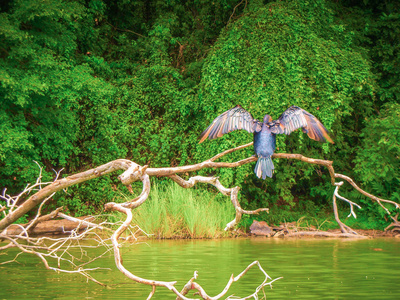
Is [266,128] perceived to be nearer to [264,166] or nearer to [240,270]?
[264,166]

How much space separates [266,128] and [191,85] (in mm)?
7470

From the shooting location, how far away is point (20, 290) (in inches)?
245

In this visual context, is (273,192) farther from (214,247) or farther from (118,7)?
(118,7)

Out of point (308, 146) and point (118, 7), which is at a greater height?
point (118, 7)

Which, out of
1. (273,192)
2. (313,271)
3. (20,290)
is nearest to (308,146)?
(273,192)

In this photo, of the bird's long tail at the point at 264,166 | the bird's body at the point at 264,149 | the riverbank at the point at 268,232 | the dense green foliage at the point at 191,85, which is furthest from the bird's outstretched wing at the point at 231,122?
the riverbank at the point at 268,232

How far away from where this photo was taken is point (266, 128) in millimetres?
7410

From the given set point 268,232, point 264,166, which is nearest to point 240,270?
point 264,166

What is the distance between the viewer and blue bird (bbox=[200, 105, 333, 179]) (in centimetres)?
692

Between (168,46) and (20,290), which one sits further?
(168,46)

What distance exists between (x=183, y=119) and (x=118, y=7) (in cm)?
374

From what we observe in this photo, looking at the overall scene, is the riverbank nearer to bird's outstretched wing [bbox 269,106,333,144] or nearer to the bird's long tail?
bird's outstretched wing [bbox 269,106,333,144]

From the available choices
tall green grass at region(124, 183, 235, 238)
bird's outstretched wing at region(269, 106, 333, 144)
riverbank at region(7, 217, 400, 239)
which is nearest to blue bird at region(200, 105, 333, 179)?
bird's outstretched wing at region(269, 106, 333, 144)

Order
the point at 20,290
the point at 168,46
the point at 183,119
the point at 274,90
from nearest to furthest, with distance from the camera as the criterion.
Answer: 1. the point at 20,290
2. the point at 274,90
3. the point at 183,119
4. the point at 168,46
